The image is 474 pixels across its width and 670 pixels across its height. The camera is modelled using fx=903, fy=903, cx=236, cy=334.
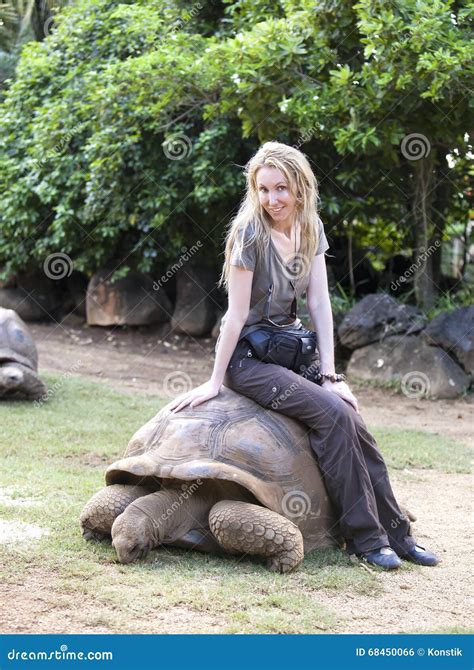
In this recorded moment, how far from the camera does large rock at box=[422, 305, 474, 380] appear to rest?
831 cm

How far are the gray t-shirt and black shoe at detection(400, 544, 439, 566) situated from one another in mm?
1143

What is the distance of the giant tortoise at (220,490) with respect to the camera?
3541 millimetres

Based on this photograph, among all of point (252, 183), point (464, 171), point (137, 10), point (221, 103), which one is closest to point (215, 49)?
point (221, 103)

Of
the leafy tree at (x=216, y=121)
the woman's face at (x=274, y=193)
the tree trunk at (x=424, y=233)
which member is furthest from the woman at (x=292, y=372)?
the tree trunk at (x=424, y=233)

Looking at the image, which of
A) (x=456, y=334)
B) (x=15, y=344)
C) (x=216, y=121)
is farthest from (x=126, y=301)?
(x=456, y=334)

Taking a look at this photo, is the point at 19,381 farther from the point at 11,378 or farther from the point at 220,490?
the point at 220,490

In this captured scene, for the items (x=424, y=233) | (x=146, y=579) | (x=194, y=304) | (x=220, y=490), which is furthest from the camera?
(x=194, y=304)

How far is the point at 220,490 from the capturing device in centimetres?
373

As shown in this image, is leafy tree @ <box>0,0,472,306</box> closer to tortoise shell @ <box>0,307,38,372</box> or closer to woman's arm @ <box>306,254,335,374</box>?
tortoise shell @ <box>0,307,38,372</box>

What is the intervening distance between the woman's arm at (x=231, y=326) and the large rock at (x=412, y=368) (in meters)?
4.72

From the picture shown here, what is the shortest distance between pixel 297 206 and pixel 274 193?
151 millimetres

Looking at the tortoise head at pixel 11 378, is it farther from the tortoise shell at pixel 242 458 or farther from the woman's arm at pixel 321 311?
the woman's arm at pixel 321 311

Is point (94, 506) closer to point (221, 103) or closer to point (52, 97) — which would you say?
point (221, 103)

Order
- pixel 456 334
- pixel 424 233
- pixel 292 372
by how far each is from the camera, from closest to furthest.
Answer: pixel 292 372, pixel 456 334, pixel 424 233
